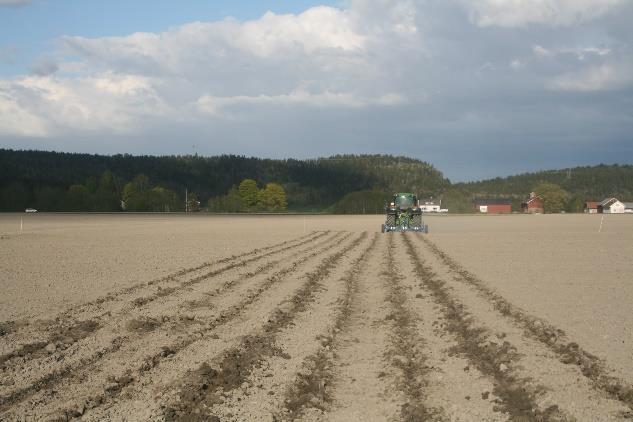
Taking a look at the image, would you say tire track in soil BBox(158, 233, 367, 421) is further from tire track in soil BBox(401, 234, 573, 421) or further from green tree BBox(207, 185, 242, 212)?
green tree BBox(207, 185, 242, 212)

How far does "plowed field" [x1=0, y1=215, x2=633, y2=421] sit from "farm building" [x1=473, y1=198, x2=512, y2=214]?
489 feet

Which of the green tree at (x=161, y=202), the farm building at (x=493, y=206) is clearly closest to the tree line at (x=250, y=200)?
the green tree at (x=161, y=202)

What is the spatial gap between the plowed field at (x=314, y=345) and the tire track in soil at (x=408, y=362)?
0.09 ft

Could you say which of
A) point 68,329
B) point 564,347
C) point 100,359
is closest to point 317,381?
point 100,359

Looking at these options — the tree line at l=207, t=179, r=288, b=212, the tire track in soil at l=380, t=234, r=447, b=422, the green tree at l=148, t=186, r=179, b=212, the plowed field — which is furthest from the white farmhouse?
the tire track in soil at l=380, t=234, r=447, b=422

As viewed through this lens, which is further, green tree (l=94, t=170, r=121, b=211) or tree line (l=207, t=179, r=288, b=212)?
tree line (l=207, t=179, r=288, b=212)

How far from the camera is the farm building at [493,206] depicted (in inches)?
6407

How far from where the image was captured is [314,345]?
344 inches

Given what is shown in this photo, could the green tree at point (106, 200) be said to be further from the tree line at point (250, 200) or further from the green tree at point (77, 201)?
the tree line at point (250, 200)

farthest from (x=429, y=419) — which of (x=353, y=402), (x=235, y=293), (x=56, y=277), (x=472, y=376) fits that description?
(x=56, y=277)

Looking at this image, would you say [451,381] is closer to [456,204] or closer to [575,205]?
[456,204]

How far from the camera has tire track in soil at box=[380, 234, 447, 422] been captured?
5.99 metres

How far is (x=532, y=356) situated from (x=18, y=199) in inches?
5008

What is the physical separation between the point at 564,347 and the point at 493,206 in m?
162
